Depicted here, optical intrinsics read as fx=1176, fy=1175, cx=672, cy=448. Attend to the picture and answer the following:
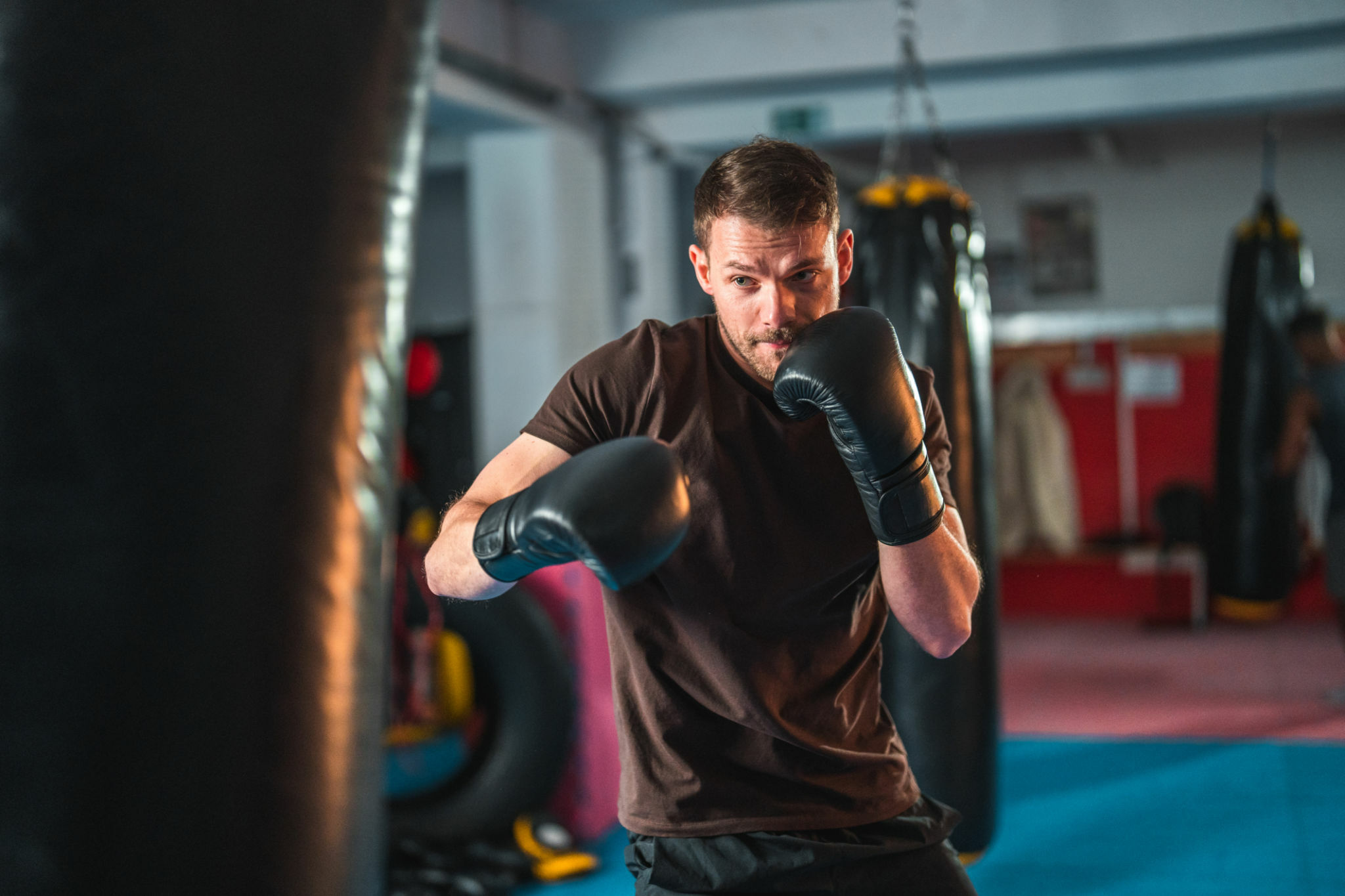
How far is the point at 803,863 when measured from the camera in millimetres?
1435

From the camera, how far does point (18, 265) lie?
0.96 metres

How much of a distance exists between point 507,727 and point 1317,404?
3.51m

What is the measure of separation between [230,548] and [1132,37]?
525 centimetres

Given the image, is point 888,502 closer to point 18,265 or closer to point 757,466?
point 757,466

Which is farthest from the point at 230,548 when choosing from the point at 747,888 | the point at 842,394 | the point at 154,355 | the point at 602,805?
the point at 602,805

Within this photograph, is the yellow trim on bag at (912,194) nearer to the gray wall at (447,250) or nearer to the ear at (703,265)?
the ear at (703,265)

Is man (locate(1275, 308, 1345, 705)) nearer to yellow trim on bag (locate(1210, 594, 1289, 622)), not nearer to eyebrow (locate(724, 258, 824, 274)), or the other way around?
yellow trim on bag (locate(1210, 594, 1289, 622))

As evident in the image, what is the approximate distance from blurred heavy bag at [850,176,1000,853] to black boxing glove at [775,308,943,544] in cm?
152

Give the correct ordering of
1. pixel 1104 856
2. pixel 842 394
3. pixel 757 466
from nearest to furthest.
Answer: pixel 842 394, pixel 757 466, pixel 1104 856

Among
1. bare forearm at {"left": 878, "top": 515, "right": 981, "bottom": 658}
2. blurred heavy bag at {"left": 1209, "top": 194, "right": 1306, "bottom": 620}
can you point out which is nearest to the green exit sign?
blurred heavy bag at {"left": 1209, "top": 194, "right": 1306, "bottom": 620}

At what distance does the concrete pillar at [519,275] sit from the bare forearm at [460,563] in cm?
436

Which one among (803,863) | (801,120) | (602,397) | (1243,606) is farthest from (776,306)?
(801,120)

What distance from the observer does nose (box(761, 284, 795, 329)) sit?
1.37 meters

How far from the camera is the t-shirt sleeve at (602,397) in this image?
1.45 metres
